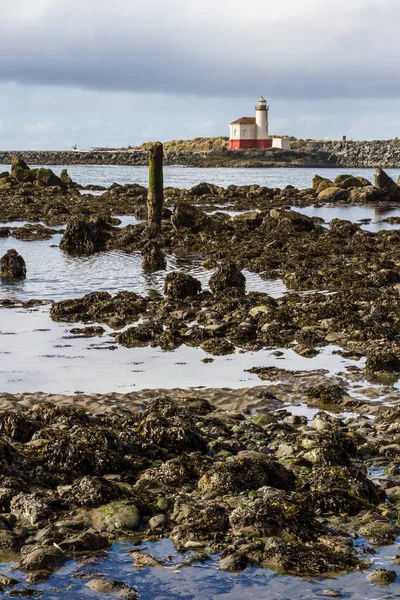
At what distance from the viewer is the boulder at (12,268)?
88.0 ft

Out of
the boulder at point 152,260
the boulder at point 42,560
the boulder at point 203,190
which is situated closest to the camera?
the boulder at point 42,560

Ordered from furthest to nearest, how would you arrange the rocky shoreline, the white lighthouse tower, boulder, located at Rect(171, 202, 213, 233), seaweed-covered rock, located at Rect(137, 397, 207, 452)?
the white lighthouse tower < boulder, located at Rect(171, 202, 213, 233) < seaweed-covered rock, located at Rect(137, 397, 207, 452) < the rocky shoreline

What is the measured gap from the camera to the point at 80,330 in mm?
18844

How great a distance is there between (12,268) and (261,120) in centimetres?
13266

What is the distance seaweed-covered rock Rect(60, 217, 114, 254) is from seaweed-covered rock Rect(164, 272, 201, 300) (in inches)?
522

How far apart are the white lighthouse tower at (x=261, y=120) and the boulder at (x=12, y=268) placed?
413 ft

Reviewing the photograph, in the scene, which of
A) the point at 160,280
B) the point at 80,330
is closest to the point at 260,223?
the point at 160,280

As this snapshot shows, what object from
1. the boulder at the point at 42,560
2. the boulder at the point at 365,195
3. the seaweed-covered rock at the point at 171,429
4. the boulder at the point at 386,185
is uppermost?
the boulder at the point at 386,185

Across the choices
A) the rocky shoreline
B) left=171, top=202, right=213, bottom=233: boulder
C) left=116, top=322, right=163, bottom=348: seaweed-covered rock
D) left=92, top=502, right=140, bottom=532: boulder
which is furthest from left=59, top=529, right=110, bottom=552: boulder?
left=171, top=202, right=213, bottom=233: boulder

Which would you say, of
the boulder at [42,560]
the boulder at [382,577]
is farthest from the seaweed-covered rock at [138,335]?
the boulder at [382,577]

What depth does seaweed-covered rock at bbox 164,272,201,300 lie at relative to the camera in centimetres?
2238

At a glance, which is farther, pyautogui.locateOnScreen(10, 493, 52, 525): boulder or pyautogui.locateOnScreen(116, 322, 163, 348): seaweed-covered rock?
pyautogui.locateOnScreen(116, 322, 163, 348): seaweed-covered rock

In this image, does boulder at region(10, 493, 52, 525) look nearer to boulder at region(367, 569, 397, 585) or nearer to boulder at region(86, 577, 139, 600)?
boulder at region(86, 577, 139, 600)

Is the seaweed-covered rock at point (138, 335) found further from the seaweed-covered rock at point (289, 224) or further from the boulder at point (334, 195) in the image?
the boulder at point (334, 195)
